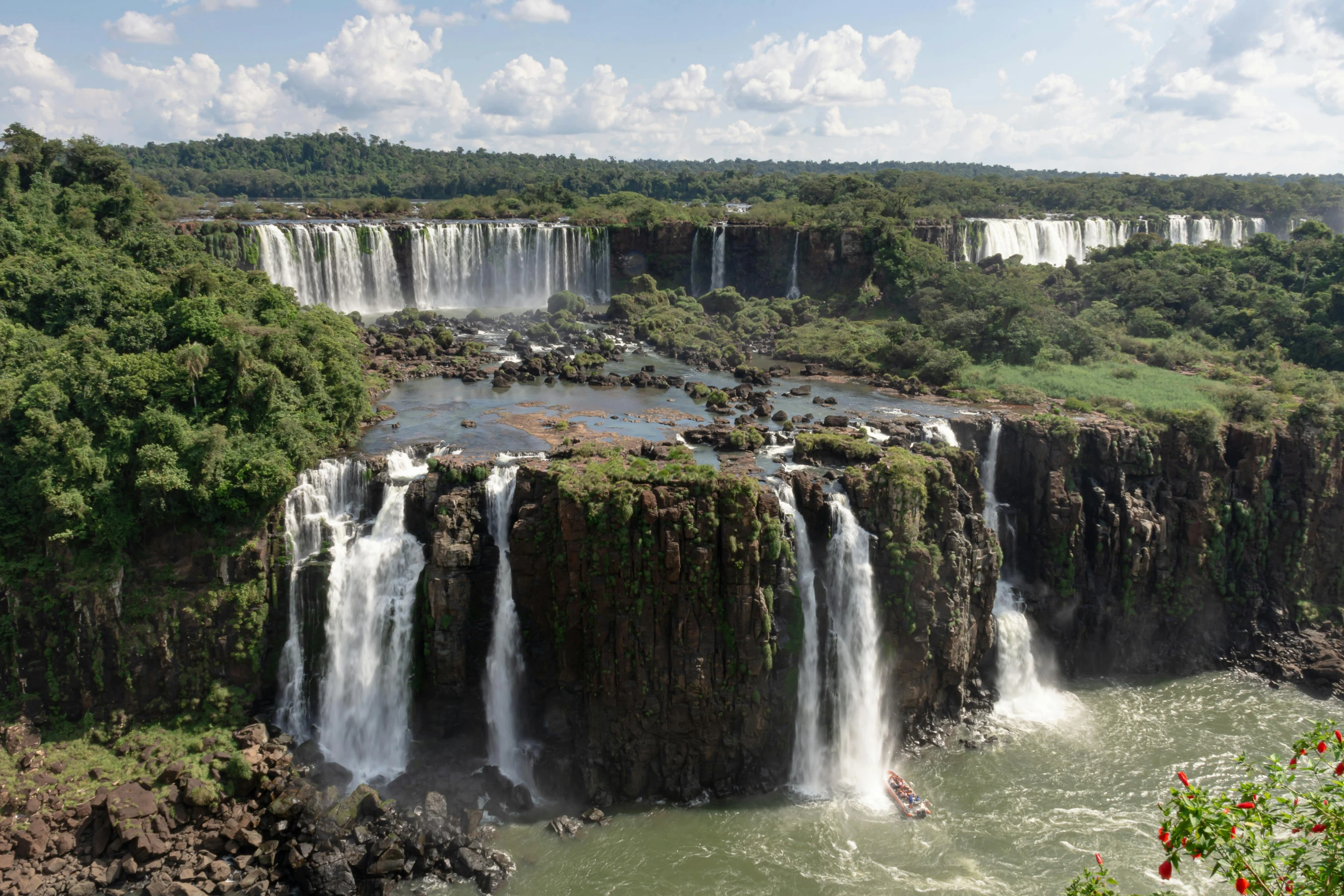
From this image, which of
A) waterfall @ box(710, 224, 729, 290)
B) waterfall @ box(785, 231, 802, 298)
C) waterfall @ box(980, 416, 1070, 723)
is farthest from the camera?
waterfall @ box(710, 224, 729, 290)

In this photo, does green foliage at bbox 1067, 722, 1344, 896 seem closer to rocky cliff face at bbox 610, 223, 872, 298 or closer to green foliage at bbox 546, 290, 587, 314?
green foliage at bbox 546, 290, 587, 314

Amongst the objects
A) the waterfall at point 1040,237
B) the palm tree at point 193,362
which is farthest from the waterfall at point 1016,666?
the waterfall at point 1040,237

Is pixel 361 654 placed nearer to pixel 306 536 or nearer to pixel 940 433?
pixel 306 536

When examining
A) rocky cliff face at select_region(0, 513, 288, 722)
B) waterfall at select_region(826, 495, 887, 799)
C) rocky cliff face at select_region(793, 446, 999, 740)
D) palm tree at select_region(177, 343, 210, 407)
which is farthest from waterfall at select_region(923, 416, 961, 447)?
palm tree at select_region(177, 343, 210, 407)

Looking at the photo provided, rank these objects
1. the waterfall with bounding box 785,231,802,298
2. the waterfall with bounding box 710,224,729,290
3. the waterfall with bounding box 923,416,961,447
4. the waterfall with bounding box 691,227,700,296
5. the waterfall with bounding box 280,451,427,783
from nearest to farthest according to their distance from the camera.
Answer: the waterfall with bounding box 280,451,427,783 < the waterfall with bounding box 923,416,961,447 < the waterfall with bounding box 785,231,802,298 < the waterfall with bounding box 710,224,729,290 < the waterfall with bounding box 691,227,700,296

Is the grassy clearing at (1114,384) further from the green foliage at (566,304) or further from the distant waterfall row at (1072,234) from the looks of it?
the distant waterfall row at (1072,234)

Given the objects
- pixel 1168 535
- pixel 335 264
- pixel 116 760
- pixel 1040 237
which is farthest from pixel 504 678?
pixel 1040 237

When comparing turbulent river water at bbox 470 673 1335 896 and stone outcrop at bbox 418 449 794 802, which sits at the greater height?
stone outcrop at bbox 418 449 794 802

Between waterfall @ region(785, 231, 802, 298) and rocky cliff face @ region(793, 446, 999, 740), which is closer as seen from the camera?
rocky cliff face @ region(793, 446, 999, 740)
